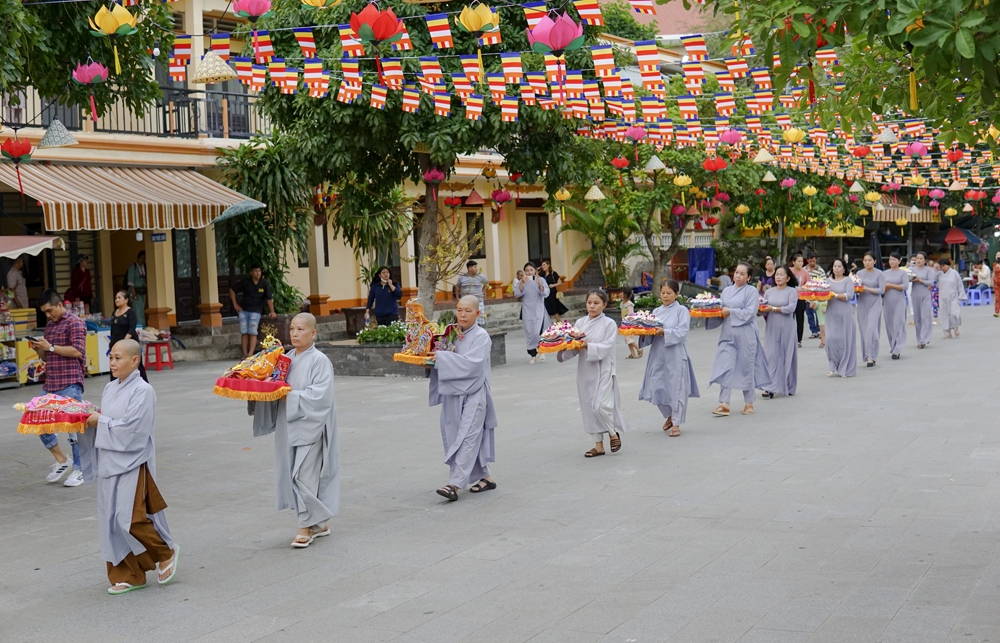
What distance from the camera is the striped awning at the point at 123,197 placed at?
1631 centimetres

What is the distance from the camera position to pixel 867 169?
1048 inches

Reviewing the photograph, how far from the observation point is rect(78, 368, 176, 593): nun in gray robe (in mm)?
6293

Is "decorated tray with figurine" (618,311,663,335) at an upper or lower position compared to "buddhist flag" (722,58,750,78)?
lower

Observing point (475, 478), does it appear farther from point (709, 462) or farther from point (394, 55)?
point (394, 55)

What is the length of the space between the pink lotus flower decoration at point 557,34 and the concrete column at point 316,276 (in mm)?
14082

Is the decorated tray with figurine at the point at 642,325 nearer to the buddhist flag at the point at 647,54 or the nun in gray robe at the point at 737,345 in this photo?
the nun in gray robe at the point at 737,345

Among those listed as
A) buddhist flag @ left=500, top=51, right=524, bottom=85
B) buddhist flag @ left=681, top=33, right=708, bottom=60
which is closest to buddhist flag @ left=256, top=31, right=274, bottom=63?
buddhist flag @ left=500, top=51, right=524, bottom=85

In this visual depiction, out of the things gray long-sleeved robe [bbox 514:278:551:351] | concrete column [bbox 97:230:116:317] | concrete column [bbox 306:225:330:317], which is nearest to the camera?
gray long-sleeved robe [bbox 514:278:551:351]

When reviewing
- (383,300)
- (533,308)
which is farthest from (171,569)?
(533,308)

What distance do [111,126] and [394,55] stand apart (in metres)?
6.70

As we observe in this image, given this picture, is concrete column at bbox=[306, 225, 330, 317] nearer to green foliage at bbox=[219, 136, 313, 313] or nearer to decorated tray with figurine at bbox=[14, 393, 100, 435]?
green foliage at bbox=[219, 136, 313, 313]

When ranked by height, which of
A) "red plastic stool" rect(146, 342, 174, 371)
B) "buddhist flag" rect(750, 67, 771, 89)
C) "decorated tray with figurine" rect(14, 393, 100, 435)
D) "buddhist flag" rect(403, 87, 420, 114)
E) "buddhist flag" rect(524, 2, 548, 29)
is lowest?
"red plastic stool" rect(146, 342, 174, 371)

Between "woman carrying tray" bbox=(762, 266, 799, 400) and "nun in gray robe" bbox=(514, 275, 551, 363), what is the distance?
18.9ft

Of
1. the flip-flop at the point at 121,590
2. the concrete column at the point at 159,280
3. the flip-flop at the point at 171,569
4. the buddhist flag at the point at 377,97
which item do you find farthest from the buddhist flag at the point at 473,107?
the flip-flop at the point at 121,590
